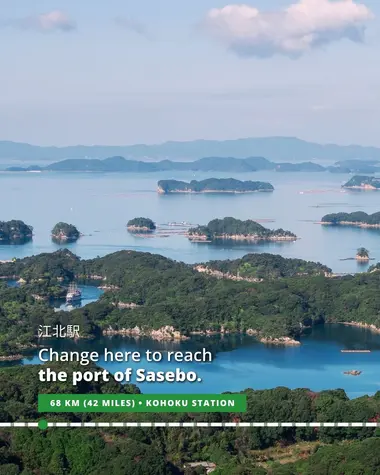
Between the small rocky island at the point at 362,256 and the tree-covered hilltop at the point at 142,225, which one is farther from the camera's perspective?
the tree-covered hilltop at the point at 142,225

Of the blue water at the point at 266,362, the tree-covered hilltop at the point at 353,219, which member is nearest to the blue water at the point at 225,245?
the blue water at the point at 266,362

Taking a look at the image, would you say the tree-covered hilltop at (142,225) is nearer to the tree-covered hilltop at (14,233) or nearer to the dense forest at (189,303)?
the tree-covered hilltop at (14,233)

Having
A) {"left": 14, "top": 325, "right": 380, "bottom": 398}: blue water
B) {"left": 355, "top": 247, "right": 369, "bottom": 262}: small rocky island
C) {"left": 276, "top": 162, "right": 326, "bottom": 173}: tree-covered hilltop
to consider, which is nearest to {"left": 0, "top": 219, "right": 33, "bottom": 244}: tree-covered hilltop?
{"left": 355, "top": 247, "right": 369, "bottom": 262}: small rocky island

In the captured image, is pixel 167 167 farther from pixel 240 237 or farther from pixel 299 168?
pixel 240 237

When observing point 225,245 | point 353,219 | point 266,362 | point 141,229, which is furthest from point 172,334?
point 353,219

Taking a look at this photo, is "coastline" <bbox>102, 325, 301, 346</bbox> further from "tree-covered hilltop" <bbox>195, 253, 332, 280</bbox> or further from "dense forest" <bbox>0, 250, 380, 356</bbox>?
"tree-covered hilltop" <bbox>195, 253, 332, 280</bbox>

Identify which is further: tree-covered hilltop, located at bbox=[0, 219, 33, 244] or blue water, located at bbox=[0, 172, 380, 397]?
tree-covered hilltop, located at bbox=[0, 219, 33, 244]
